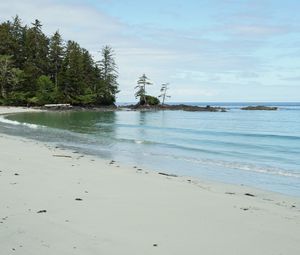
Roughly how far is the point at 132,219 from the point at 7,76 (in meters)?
73.1

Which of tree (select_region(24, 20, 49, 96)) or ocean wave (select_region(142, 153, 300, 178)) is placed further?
tree (select_region(24, 20, 49, 96))

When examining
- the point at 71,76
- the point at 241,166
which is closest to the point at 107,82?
the point at 71,76

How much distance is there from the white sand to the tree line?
6830 cm

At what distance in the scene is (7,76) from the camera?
242ft

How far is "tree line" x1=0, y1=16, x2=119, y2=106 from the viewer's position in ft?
245

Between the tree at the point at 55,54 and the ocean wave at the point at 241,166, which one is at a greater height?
the tree at the point at 55,54

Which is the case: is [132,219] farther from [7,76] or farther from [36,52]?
[36,52]

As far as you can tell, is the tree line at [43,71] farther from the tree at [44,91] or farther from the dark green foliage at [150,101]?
the dark green foliage at [150,101]

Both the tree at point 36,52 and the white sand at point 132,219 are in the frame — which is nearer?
the white sand at point 132,219

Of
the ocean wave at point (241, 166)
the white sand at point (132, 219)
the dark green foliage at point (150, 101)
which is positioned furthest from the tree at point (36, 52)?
the white sand at point (132, 219)

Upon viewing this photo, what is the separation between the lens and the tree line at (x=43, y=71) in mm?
74625

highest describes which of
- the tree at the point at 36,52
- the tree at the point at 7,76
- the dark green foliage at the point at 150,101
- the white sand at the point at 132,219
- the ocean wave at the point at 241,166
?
the tree at the point at 36,52

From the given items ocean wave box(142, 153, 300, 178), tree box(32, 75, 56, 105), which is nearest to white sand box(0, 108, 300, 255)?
ocean wave box(142, 153, 300, 178)

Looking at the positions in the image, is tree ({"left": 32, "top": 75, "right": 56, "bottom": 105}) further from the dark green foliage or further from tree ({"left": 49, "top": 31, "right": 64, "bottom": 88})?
the dark green foliage
